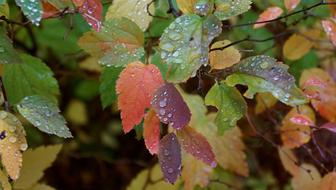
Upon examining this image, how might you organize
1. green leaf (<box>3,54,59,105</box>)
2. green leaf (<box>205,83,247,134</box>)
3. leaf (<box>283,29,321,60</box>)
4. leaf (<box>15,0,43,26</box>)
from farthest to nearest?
leaf (<box>283,29,321,60</box>) → green leaf (<box>3,54,59,105</box>) → green leaf (<box>205,83,247,134</box>) → leaf (<box>15,0,43,26</box>)

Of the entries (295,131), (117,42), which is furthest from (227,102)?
(295,131)

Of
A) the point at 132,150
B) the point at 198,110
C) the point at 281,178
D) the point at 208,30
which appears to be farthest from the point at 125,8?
the point at 132,150

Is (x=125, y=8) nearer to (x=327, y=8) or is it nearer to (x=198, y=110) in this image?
(x=198, y=110)

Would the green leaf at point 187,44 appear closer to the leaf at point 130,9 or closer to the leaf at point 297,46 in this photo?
the leaf at point 130,9

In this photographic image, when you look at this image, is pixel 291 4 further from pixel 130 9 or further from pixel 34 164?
pixel 34 164

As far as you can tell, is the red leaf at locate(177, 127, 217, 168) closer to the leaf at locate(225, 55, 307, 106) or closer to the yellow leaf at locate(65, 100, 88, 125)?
the leaf at locate(225, 55, 307, 106)

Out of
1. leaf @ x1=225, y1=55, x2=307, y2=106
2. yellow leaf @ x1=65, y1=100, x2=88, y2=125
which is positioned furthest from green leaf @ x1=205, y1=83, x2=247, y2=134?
yellow leaf @ x1=65, y1=100, x2=88, y2=125

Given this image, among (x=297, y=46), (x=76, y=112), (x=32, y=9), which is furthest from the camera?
(x=76, y=112)
